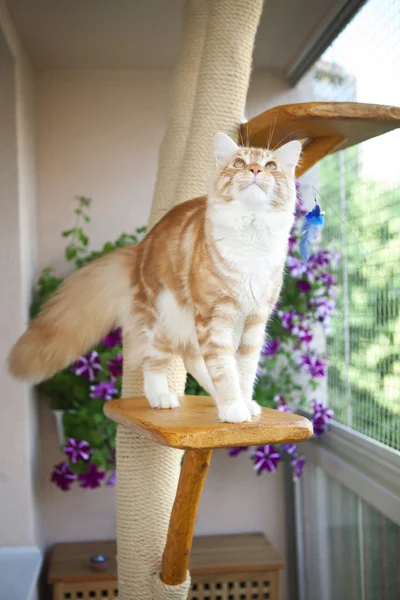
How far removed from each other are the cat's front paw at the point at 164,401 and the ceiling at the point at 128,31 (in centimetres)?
134

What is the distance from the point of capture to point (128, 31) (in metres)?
2.12

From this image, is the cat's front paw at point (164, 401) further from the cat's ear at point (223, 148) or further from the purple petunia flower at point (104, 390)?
the purple petunia flower at point (104, 390)

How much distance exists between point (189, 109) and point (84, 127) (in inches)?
48.9

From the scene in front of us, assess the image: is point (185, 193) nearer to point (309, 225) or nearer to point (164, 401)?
point (309, 225)

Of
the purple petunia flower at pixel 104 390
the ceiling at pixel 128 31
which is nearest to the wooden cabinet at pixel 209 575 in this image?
the purple petunia flower at pixel 104 390

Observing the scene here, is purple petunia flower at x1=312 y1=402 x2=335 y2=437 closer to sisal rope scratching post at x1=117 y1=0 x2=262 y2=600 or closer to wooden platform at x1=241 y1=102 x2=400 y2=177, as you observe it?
sisal rope scratching post at x1=117 y1=0 x2=262 y2=600

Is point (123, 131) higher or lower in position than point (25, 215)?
higher

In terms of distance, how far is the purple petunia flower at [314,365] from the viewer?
7.01 feet

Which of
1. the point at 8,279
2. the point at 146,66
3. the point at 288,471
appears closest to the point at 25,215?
the point at 8,279

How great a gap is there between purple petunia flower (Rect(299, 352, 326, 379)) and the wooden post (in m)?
1.07

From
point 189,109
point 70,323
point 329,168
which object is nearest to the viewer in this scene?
point 70,323

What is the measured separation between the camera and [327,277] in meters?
2.14

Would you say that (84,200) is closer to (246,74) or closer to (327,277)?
(327,277)

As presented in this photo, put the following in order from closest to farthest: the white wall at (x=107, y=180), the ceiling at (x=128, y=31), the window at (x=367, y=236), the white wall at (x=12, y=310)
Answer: the window at (x=367, y=236) → the ceiling at (x=128, y=31) → the white wall at (x=12, y=310) → the white wall at (x=107, y=180)
